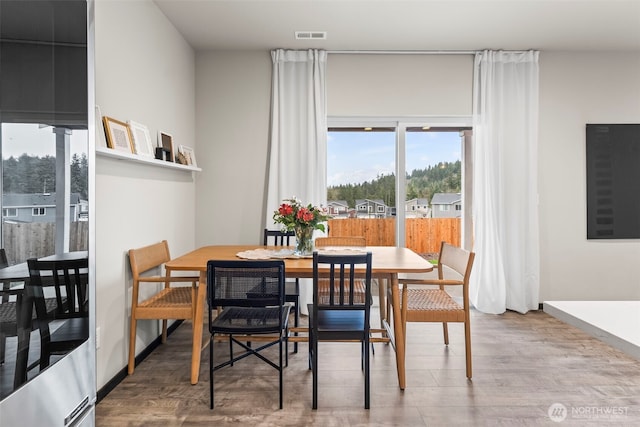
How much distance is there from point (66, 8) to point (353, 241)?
2.89 meters

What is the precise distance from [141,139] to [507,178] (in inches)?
141

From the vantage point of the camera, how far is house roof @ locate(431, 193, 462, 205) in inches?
175

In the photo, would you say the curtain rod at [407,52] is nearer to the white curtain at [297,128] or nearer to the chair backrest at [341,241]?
the white curtain at [297,128]

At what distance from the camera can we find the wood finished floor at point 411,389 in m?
2.18

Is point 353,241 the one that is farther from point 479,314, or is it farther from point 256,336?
point 479,314

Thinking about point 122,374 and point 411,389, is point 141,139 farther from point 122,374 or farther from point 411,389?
point 411,389

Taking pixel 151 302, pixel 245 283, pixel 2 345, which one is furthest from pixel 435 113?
pixel 2 345

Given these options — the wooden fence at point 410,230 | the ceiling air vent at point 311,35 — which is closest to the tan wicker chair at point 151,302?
the wooden fence at point 410,230

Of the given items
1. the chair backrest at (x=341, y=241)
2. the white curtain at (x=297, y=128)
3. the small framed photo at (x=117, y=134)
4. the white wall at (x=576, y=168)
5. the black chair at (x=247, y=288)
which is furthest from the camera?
the white wall at (x=576, y=168)

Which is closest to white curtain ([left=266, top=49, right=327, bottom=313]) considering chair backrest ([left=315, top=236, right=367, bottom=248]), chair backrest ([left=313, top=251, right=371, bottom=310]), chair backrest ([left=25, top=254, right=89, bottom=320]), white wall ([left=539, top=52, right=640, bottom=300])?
chair backrest ([left=315, top=236, right=367, bottom=248])

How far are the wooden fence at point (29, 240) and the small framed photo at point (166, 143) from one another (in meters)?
2.64

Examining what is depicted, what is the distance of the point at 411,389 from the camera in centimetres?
250

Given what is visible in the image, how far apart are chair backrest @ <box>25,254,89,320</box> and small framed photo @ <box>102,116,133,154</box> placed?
1.73 m

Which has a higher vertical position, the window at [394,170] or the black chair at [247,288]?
the window at [394,170]
